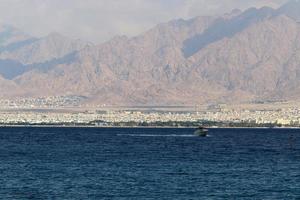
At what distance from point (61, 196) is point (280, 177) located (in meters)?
32.8

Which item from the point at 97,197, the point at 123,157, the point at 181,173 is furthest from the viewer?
the point at 123,157

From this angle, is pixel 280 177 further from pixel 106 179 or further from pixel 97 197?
pixel 97 197

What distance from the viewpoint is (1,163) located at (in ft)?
464

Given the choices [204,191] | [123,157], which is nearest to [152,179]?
[204,191]

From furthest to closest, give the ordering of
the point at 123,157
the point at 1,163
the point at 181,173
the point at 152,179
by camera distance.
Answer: the point at 123,157, the point at 1,163, the point at 181,173, the point at 152,179

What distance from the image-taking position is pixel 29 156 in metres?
160

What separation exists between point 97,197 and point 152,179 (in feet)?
59.9

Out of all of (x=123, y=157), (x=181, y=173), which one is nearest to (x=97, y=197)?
(x=181, y=173)

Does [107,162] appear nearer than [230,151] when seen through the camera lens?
Yes

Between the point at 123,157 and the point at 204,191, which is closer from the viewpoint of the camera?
the point at 204,191

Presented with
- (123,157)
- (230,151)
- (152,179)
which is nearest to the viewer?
(152,179)

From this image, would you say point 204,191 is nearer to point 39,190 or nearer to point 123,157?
point 39,190

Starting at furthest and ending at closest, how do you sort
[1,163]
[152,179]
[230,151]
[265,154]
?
[230,151] < [265,154] < [1,163] < [152,179]

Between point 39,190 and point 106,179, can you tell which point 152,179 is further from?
point 39,190
